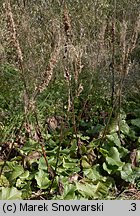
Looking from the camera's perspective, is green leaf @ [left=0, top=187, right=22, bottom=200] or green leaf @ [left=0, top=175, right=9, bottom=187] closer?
green leaf @ [left=0, top=187, right=22, bottom=200]

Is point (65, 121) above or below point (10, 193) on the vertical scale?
above

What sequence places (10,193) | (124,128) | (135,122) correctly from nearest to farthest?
(10,193)
(124,128)
(135,122)

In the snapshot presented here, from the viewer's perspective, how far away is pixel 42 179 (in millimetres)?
2758

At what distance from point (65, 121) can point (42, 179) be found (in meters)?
0.47

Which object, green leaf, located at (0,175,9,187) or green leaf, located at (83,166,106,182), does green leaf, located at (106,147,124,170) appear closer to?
green leaf, located at (83,166,106,182)

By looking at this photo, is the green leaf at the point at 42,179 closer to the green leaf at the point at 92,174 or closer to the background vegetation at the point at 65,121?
the background vegetation at the point at 65,121

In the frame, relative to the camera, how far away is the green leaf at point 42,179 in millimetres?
2715

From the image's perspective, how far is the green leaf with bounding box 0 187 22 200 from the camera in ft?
8.20

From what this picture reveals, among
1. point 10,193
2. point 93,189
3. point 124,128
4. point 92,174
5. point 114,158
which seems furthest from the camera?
point 124,128

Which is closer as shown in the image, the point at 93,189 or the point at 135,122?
the point at 93,189

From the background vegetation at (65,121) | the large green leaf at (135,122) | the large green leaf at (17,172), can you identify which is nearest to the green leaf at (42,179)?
the background vegetation at (65,121)

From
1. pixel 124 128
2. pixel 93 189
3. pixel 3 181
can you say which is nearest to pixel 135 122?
pixel 124 128

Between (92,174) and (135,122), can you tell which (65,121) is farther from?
(135,122)

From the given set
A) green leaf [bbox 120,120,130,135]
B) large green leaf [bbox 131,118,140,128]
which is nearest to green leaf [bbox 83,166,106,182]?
green leaf [bbox 120,120,130,135]
